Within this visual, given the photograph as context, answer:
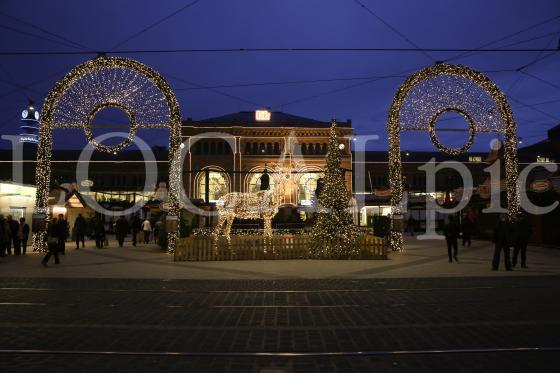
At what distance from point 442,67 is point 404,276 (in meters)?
11.8

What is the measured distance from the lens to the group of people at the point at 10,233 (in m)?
21.6

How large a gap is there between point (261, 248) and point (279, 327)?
1226cm

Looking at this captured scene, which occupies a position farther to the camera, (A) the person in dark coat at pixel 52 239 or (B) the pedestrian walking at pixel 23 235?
(B) the pedestrian walking at pixel 23 235

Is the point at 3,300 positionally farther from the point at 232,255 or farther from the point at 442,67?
the point at 442,67

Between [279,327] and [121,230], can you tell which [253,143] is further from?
[279,327]

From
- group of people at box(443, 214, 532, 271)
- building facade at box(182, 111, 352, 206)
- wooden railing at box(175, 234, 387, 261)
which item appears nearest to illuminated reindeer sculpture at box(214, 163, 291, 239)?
wooden railing at box(175, 234, 387, 261)

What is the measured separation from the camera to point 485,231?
1302 inches

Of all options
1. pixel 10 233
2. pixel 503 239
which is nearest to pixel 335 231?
pixel 503 239

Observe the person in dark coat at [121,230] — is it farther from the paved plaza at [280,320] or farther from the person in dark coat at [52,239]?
the paved plaza at [280,320]

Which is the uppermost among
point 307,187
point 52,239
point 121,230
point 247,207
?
point 307,187

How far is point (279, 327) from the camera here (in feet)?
27.4

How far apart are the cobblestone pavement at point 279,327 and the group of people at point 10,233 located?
9378 mm

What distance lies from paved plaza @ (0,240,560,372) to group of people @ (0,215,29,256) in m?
5.69

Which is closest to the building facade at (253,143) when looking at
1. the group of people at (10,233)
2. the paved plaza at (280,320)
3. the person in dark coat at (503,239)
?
the group of people at (10,233)
